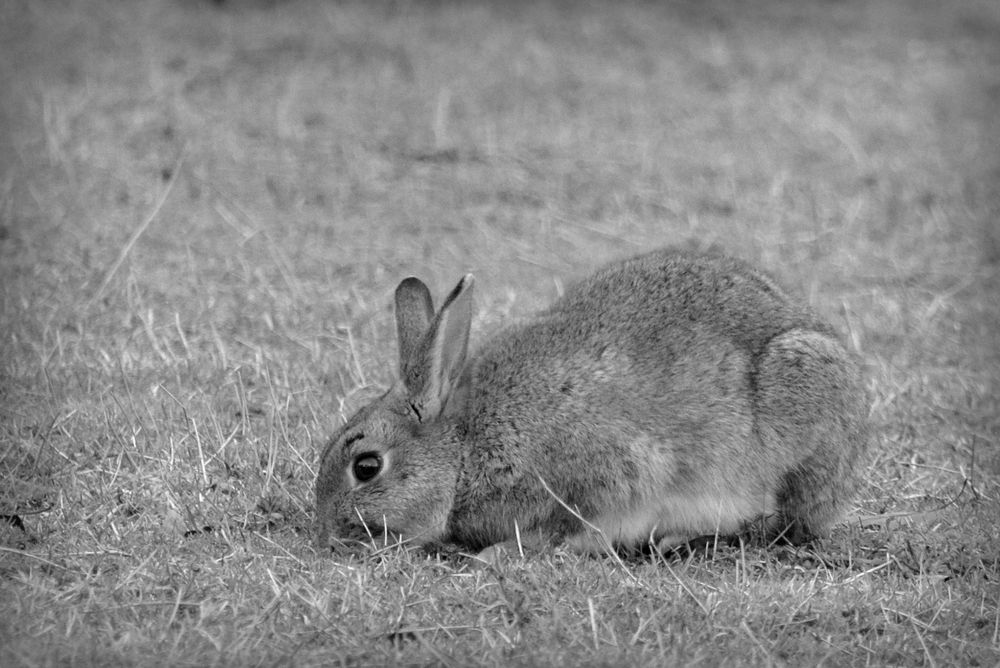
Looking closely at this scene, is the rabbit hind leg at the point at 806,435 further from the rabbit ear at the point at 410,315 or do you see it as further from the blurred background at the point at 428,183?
the rabbit ear at the point at 410,315

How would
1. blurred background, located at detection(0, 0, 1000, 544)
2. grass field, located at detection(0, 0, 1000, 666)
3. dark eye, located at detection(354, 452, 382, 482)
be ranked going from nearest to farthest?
grass field, located at detection(0, 0, 1000, 666) → dark eye, located at detection(354, 452, 382, 482) → blurred background, located at detection(0, 0, 1000, 544)

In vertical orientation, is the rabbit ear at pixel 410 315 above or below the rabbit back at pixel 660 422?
→ above

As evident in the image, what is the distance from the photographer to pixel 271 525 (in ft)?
17.4

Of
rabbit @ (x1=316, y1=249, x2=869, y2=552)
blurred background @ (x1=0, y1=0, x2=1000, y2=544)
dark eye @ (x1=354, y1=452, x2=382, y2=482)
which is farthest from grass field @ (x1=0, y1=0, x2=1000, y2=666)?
dark eye @ (x1=354, y1=452, x2=382, y2=482)

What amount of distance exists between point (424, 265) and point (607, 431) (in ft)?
11.4

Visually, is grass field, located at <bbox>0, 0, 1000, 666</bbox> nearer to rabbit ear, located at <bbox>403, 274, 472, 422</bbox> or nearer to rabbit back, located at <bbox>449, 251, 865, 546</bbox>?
rabbit back, located at <bbox>449, 251, 865, 546</bbox>

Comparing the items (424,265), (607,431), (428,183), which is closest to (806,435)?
(607,431)

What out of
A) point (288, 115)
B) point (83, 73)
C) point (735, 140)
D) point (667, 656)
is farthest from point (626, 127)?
point (667, 656)

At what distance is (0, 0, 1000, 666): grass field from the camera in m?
4.57

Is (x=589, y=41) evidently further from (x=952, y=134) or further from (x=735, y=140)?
(x=952, y=134)

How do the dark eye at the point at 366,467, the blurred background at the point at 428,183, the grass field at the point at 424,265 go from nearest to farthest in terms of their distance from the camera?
the grass field at the point at 424,265 < the dark eye at the point at 366,467 < the blurred background at the point at 428,183

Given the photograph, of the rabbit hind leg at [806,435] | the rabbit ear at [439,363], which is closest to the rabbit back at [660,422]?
the rabbit hind leg at [806,435]

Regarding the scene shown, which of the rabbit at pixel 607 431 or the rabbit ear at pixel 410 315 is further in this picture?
the rabbit ear at pixel 410 315

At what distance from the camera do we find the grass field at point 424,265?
15.0ft
